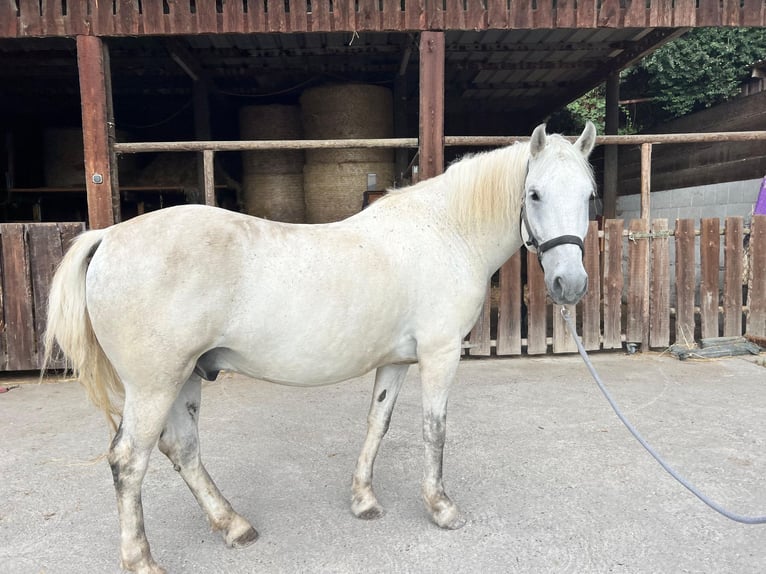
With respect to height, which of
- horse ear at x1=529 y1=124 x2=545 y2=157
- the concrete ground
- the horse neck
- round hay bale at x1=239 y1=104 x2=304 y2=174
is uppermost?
round hay bale at x1=239 y1=104 x2=304 y2=174

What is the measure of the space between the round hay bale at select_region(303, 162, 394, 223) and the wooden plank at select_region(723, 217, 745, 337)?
4.45m

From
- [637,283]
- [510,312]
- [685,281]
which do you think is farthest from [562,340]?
[685,281]

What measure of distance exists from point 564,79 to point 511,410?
6663 mm

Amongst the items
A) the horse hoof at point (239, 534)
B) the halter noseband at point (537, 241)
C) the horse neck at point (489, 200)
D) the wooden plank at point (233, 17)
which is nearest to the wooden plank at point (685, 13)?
the horse neck at point (489, 200)

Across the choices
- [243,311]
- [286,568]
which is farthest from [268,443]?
[243,311]

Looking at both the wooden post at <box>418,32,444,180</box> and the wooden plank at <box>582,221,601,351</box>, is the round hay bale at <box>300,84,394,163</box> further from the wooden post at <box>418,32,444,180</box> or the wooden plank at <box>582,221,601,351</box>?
the wooden plank at <box>582,221,601,351</box>

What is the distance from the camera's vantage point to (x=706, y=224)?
5.36 metres

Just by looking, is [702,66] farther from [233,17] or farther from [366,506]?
[366,506]

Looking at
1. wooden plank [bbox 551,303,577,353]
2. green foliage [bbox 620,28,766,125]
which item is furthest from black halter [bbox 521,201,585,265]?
green foliage [bbox 620,28,766,125]

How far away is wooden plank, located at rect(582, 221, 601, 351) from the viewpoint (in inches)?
206

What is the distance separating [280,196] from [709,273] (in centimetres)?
591

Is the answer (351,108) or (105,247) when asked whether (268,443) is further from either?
(351,108)

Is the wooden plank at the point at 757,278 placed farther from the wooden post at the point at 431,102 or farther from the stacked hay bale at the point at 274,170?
the stacked hay bale at the point at 274,170

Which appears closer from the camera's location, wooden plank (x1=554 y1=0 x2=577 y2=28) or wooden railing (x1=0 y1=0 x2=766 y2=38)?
wooden railing (x1=0 y1=0 x2=766 y2=38)
